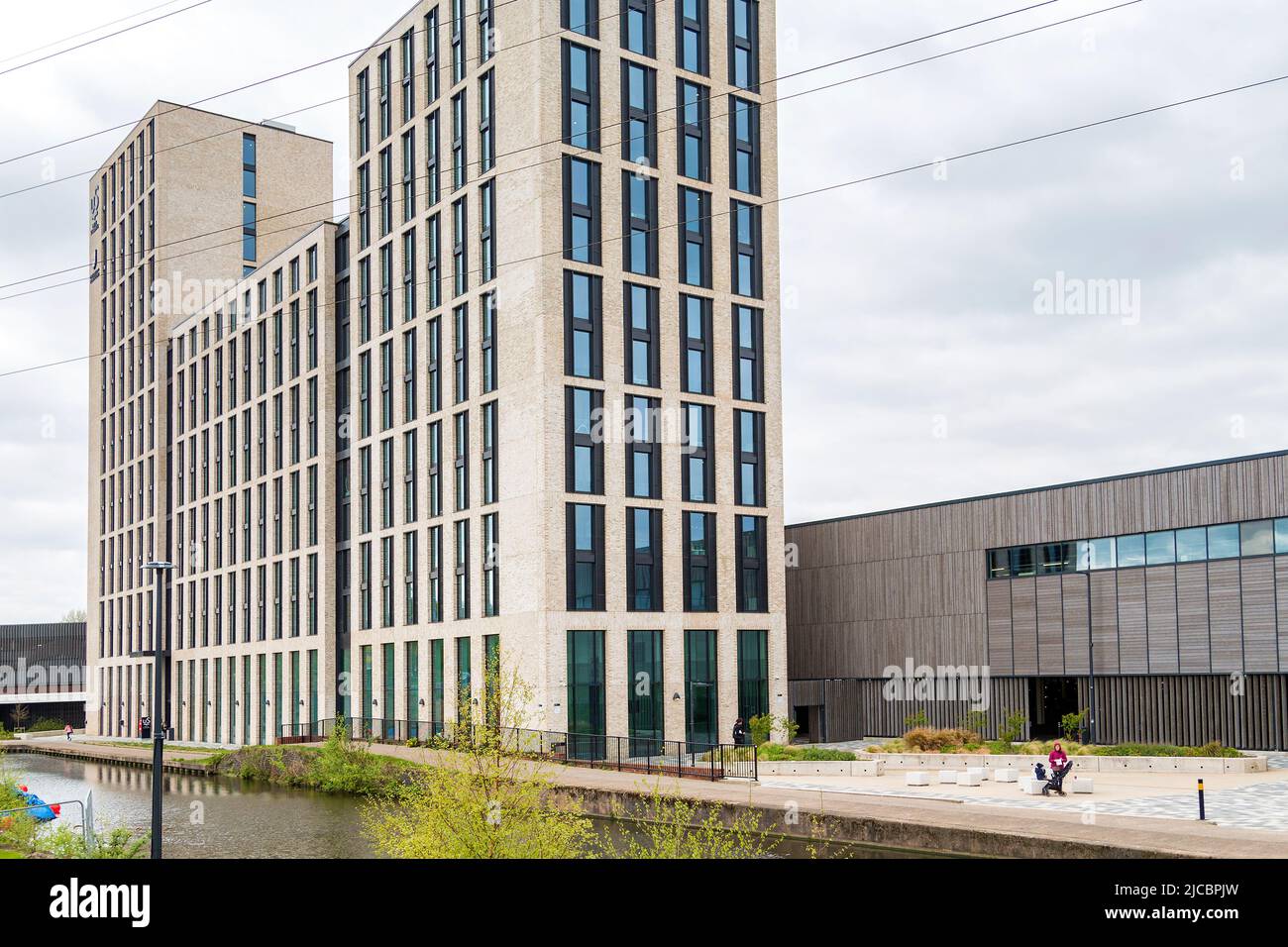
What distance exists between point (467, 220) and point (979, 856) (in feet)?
128

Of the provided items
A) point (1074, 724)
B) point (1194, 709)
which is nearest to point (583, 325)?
point (1074, 724)

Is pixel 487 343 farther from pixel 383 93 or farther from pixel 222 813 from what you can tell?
pixel 222 813

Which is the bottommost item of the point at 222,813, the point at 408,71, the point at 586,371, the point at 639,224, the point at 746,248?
the point at 222,813

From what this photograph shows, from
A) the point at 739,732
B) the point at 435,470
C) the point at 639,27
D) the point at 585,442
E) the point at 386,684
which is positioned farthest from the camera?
the point at 386,684

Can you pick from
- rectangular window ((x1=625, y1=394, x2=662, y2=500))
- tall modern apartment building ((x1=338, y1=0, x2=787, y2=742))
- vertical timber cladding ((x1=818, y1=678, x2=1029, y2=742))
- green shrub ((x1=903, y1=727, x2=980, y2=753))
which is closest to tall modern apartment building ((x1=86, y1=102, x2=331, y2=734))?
tall modern apartment building ((x1=338, y1=0, x2=787, y2=742))

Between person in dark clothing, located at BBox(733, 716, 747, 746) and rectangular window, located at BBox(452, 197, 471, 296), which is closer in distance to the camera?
person in dark clothing, located at BBox(733, 716, 747, 746)

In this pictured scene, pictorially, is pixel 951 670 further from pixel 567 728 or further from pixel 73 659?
pixel 73 659

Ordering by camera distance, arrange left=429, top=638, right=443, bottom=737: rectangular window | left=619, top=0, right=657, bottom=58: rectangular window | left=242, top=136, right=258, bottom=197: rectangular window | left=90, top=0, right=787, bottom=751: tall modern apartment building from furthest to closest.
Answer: left=242, top=136, right=258, bottom=197: rectangular window < left=429, top=638, right=443, bottom=737: rectangular window < left=619, top=0, right=657, bottom=58: rectangular window < left=90, top=0, right=787, bottom=751: tall modern apartment building

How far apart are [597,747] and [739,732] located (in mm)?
5596

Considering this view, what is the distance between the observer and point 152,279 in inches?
3393

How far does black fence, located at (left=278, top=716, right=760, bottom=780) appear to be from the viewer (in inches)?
1490

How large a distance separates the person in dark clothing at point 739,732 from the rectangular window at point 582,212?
19.6 metres

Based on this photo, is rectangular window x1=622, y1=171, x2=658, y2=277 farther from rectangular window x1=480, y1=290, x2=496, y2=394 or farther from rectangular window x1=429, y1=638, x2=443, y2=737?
rectangular window x1=429, y1=638, x2=443, y2=737

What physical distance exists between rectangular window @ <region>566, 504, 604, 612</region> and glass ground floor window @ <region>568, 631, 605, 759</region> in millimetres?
1293
